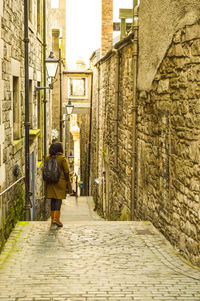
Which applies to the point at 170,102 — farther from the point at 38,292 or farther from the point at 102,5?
the point at 102,5

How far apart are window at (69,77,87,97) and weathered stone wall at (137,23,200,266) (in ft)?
65.2

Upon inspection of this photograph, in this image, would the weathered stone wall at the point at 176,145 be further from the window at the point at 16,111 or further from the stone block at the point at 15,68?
the window at the point at 16,111

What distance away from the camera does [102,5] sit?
54.3ft

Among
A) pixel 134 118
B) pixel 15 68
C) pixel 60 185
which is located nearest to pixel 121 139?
pixel 134 118

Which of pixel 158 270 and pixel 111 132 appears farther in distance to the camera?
pixel 111 132

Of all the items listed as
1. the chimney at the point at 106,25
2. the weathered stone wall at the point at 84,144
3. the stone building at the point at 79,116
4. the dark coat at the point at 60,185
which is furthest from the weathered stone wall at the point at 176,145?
the weathered stone wall at the point at 84,144

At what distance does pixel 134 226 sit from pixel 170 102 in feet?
7.44

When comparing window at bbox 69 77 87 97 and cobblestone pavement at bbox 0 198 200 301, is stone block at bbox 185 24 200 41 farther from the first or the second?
window at bbox 69 77 87 97

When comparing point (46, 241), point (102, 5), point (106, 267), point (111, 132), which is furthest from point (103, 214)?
point (106, 267)

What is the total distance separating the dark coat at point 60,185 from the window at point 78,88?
798 inches

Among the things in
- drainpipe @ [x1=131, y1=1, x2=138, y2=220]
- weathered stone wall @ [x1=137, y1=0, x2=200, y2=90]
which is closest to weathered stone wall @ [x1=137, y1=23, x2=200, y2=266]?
weathered stone wall @ [x1=137, y1=0, x2=200, y2=90]

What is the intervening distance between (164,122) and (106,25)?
11.9 metres

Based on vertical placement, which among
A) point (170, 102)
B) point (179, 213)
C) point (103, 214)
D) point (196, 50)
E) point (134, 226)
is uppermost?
point (196, 50)

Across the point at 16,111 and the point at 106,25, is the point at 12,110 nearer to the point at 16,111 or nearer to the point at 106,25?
the point at 16,111
